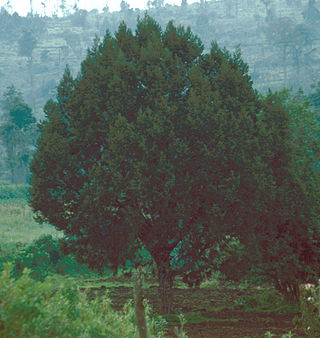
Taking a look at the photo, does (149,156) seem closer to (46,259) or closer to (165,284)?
(165,284)

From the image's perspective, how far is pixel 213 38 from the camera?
490 ft

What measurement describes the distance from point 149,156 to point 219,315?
667cm

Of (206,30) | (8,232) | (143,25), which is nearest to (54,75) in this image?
(206,30)

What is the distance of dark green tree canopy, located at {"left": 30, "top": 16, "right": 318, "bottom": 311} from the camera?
14.5 metres

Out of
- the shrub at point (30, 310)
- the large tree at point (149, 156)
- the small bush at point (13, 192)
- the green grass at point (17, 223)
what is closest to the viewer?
the shrub at point (30, 310)

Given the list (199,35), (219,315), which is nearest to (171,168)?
(219,315)

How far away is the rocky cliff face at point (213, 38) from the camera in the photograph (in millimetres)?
114125

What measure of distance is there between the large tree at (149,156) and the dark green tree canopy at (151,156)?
0.11 ft

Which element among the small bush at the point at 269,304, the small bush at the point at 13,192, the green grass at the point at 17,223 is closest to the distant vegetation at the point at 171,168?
the small bush at the point at 269,304

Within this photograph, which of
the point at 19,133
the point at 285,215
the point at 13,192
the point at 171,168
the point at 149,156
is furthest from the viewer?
the point at 19,133

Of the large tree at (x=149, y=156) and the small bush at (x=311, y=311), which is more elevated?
the large tree at (x=149, y=156)

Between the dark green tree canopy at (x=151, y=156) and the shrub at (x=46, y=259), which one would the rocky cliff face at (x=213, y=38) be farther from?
the dark green tree canopy at (x=151, y=156)

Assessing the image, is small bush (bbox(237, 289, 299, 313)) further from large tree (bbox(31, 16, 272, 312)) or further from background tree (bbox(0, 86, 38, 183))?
background tree (bbox(0, 86, 38, 183))

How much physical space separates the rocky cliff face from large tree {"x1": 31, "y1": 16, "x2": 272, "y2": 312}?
85.2 meters
